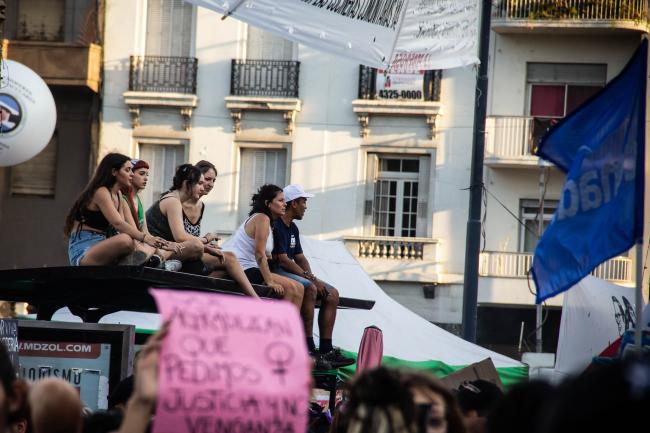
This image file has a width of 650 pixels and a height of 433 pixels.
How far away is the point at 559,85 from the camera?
28078 mm

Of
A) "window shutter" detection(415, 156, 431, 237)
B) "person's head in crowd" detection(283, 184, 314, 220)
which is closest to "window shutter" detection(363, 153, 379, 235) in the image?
"window shutter" detection(415, 156, 431, 237)

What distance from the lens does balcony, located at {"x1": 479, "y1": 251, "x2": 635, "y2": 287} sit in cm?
2738

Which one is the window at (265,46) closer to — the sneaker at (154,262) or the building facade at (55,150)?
the building facade at (55,150)

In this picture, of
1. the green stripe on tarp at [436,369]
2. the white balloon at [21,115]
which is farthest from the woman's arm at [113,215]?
the green stripe on tarp at [436,369]

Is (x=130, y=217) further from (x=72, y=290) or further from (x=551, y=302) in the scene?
(x=551, y=302)

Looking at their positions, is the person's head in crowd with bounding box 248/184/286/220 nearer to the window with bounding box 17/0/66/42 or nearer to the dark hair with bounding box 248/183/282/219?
the dark hair with bounding box 248/183/282/219

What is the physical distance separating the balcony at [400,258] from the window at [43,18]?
7.84 metres

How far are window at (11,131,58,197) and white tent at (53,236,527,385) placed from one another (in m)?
11.9

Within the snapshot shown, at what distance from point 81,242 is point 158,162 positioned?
63.8ft

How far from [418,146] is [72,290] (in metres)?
18.9

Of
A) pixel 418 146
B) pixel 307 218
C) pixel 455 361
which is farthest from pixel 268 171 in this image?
pixel 455 361

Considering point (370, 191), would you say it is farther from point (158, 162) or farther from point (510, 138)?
point (158, 162)

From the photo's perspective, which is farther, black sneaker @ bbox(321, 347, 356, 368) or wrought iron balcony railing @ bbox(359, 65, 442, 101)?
wrought iron balcony railing @ bbox(359, 65, 442, 101)

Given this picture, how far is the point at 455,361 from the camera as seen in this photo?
1695 cm
